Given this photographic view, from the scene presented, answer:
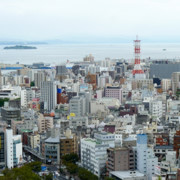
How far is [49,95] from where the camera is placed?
15.8 meters

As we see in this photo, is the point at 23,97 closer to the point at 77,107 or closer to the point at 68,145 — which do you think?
the point at 77,107

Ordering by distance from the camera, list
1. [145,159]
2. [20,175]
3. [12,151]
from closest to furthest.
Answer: [20,175] → [145,159] → [12,151]

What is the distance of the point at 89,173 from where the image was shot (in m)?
7.93

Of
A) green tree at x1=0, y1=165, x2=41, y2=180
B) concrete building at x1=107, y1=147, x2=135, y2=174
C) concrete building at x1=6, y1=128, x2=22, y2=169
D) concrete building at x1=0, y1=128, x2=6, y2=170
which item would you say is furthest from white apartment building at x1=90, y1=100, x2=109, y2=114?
green tree at x1=0, y1=165, x2=41, y2=180

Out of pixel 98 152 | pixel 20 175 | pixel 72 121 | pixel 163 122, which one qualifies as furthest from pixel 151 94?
pixel 20 175

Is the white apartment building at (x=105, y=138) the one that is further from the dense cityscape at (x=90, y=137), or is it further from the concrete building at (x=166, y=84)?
the concrete building at (x=166, y=84)

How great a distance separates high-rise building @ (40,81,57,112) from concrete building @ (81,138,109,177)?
261 inches

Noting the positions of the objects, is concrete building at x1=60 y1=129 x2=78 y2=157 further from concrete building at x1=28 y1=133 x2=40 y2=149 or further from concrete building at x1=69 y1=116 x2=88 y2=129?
concrete building at x1=69 y1=116 x2=88 y2=129

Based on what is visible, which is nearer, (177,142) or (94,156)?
(94,156)

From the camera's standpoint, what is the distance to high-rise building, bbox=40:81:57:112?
15.6 meters

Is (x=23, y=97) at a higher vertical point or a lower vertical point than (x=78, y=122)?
higher

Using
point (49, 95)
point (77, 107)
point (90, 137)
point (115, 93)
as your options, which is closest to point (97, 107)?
point (77, 107)

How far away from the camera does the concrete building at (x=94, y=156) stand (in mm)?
8471

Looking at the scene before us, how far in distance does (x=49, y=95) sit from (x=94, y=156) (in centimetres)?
735
